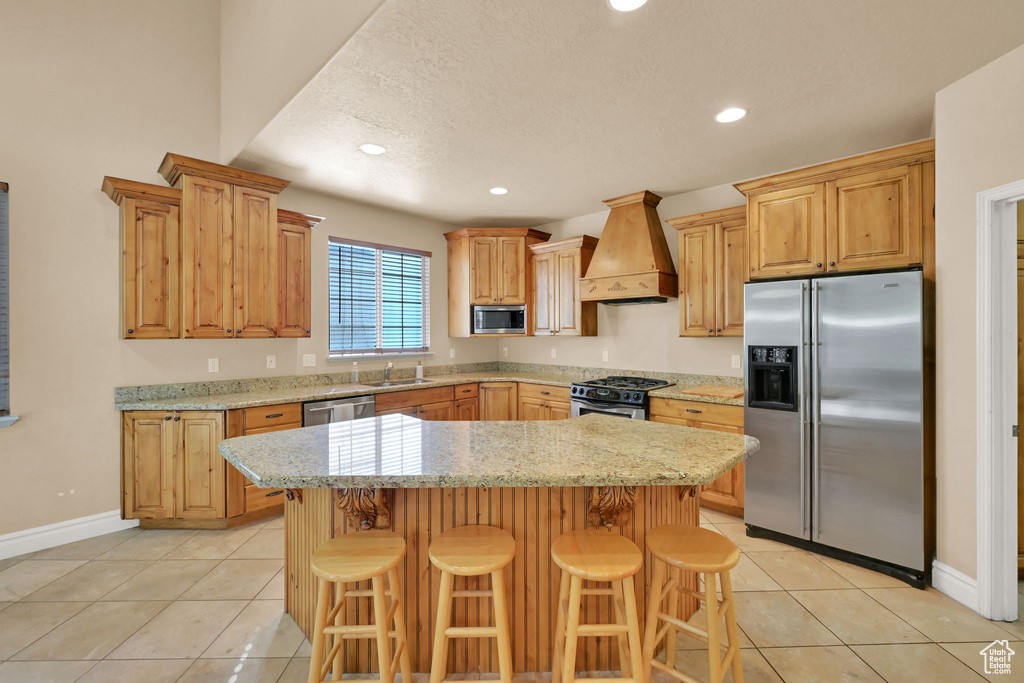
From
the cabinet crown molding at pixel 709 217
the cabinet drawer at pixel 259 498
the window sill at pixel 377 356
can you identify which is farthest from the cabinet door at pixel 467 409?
the cabinet crown molding at pixel 709 217

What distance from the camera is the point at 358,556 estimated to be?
1.53 m

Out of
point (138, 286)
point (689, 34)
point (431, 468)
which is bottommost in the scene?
point (431, 468)

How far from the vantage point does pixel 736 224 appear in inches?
141

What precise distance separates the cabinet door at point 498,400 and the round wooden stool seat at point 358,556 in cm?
322

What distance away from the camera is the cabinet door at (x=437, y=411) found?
4352 mm

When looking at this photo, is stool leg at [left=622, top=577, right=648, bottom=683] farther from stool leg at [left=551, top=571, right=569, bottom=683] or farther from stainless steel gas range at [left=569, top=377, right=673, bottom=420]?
stainless steel gas range at [left=569, top=377, right=673, bottom=420]

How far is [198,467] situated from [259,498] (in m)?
0.47

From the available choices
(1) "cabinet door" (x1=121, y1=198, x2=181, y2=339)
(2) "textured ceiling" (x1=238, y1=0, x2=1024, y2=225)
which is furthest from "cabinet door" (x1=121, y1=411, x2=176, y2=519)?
(2) "textured ceiling" (x1=238, y1=0, x2=1024, y2=225)

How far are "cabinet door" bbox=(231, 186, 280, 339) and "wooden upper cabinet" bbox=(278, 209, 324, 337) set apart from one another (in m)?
0.20

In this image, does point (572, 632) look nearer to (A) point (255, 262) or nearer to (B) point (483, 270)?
(A) point (255, 262)

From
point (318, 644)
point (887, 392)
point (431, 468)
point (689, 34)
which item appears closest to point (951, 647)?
point (887, 392)

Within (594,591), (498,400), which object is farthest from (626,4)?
(498,400)

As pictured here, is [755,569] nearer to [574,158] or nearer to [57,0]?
[574,158]

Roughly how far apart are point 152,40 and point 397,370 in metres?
3.30
